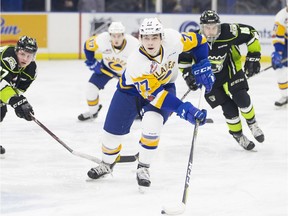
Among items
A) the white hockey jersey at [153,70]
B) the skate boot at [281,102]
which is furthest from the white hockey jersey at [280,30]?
the white hockey jersey at [153,70]

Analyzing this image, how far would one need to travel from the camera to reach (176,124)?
6.18 m

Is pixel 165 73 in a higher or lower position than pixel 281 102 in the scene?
higher

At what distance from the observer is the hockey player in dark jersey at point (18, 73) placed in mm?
4219

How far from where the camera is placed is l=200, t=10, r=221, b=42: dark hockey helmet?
485 centimetres

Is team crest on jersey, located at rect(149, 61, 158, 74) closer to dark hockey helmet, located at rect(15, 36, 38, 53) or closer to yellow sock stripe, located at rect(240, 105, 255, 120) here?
dark hockey helmet, located at rect(15, 36, 38, 53)

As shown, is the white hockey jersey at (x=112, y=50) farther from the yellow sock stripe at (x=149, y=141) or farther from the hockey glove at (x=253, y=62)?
the yellow sock stripe at (x=149, y=141)

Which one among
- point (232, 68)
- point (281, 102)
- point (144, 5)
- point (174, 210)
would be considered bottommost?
point (144, 5)

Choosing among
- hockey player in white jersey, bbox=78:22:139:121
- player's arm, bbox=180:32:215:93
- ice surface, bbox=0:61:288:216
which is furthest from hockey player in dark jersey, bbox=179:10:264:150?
hockey player in white jersey, bbox=78:22:139:121

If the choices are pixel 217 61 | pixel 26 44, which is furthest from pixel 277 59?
pixel 26 44

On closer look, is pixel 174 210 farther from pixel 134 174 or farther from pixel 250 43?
pixel 250 43

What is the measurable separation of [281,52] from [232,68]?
1842 mm

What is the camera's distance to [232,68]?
16.6 feet

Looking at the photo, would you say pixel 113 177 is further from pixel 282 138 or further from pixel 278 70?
pixel 278 70

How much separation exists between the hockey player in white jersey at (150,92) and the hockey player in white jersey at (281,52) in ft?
8.54
